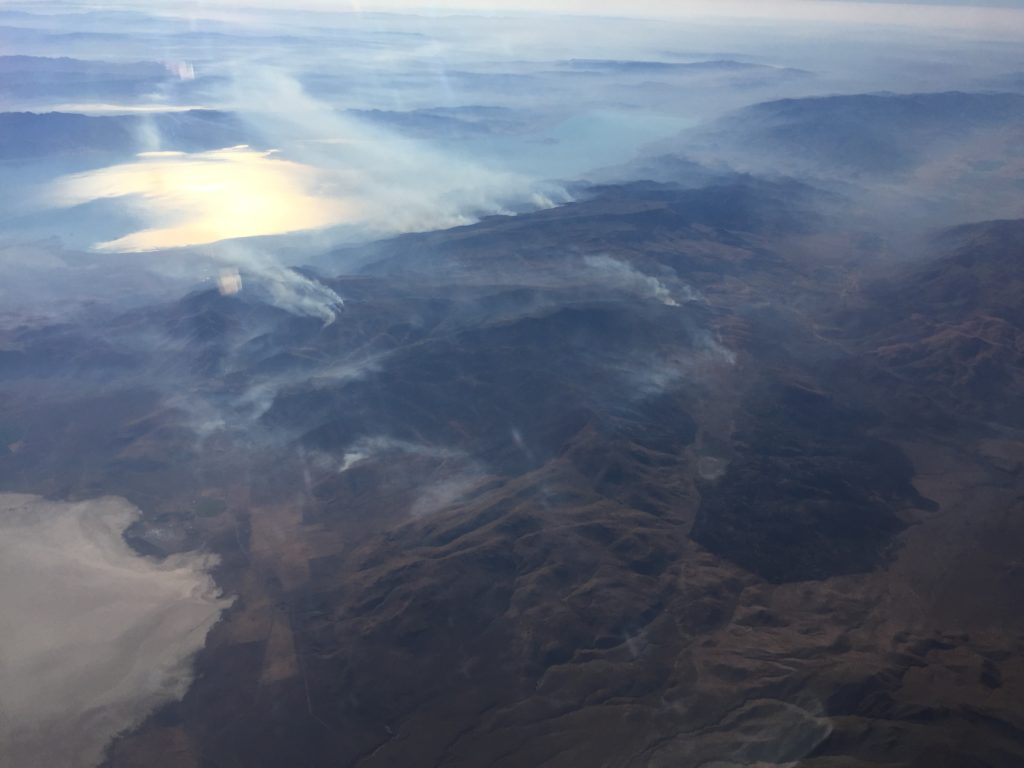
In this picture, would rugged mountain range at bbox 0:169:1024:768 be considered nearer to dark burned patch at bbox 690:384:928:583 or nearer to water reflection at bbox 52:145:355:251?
dark burned patch at bbox 690:384:928:583

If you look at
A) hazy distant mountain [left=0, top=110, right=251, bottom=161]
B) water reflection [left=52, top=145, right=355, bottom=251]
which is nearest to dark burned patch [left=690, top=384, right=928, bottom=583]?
water reflection [left=52, top=145, right=355, bottom=251]

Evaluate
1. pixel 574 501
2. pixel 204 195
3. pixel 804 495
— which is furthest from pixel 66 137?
pixel 804 495

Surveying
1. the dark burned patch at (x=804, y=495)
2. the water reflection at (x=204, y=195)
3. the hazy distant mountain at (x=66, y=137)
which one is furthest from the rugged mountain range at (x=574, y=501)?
the hazy distant mountain at (x=66, y=137)

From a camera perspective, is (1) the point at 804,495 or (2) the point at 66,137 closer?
(1) the point at 804,495

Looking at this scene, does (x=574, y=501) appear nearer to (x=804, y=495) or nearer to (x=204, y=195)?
(x=804, y=495)

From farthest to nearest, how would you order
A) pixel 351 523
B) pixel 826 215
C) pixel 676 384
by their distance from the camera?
pixel 826 215
pixel 676 384
pixel 351 523

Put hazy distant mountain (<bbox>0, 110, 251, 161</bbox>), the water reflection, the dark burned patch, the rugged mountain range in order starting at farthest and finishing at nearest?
1. hazy distant mountain (<bbox>0, 110, 251, 161</bbox>)
2. the water reflection
3. the dark burned patch
4. the rugged mountain range

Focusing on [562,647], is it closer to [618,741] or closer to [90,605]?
[618,741]

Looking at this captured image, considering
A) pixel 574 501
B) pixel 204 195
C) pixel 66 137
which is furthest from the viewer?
pixel 66 137

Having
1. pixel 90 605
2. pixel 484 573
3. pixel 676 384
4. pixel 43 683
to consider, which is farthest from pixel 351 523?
pixel 676 384
